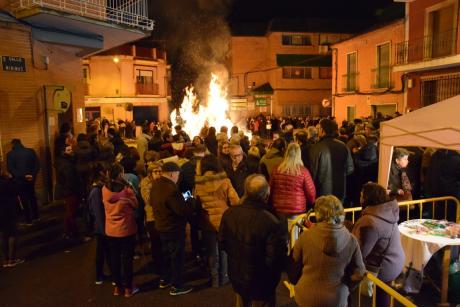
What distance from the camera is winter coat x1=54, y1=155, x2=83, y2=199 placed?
25.7ft

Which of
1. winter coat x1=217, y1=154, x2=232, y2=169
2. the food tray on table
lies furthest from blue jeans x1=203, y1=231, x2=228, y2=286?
the food tray on table

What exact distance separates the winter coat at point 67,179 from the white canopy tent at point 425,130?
5.70 metres

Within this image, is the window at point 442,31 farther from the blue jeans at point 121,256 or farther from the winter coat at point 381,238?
the blue jeans at point 121,256

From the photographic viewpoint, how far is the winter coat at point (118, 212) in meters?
5.44

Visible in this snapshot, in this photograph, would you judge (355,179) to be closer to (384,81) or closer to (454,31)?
(454,31)

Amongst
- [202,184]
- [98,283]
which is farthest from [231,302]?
[98,283]

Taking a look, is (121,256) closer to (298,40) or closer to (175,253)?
(175,253)

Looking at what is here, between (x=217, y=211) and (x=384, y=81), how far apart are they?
19.6 metres

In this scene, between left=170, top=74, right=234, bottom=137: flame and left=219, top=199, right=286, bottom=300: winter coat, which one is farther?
left=170, top=74, right=234, bottom=137: flame

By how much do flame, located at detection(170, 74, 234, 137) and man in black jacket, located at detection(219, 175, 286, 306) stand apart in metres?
12.9

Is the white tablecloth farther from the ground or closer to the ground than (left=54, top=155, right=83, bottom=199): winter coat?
closer to the ground

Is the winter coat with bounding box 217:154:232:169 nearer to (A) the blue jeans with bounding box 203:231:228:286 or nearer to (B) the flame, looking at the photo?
(A) the blue jeans with bounding box 203:231:228:286

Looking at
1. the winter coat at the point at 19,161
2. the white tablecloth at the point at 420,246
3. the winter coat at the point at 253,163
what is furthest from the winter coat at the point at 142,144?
the white tablecloth at the point at 420,246

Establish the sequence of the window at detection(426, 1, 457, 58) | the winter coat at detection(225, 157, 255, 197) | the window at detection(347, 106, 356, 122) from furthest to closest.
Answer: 1. the window at detection(347, 106, 356, 122)
2. the window at detection(426, 1, 457, 58)
3. the winter coat at detection(225, 157, 255, 197)
